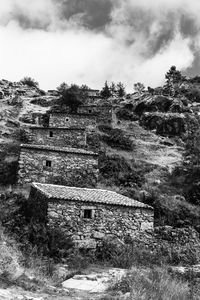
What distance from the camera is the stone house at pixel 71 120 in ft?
137

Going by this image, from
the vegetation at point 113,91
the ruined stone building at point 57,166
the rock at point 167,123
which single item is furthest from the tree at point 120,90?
the ruined stone building at point 57,166

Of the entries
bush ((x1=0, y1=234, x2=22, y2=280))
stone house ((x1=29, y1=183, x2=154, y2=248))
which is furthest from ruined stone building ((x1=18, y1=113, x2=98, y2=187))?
bush ((x1=0, y1=234, x2=22, y2=280))

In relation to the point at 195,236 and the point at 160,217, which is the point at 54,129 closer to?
the point at 160,217

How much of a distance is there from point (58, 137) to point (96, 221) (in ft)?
65.9

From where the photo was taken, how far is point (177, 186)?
33.0 meters

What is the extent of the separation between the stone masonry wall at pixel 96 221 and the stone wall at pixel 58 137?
19.0 m

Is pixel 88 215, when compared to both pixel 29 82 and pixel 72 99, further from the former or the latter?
pixel 29 82

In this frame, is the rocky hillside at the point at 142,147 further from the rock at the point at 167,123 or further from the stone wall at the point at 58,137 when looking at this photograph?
the stone wall at the point at 58,137

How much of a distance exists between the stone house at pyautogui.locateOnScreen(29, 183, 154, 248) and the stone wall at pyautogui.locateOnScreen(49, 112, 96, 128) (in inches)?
918

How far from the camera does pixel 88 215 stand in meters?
17.4

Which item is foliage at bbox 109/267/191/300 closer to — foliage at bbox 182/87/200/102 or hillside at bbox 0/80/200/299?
hillside at bbox 0/80/200/299

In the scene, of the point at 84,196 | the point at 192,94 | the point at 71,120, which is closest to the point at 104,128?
the point at 71,120

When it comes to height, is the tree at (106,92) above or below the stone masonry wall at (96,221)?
above

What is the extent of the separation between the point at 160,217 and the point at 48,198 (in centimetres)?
1063
